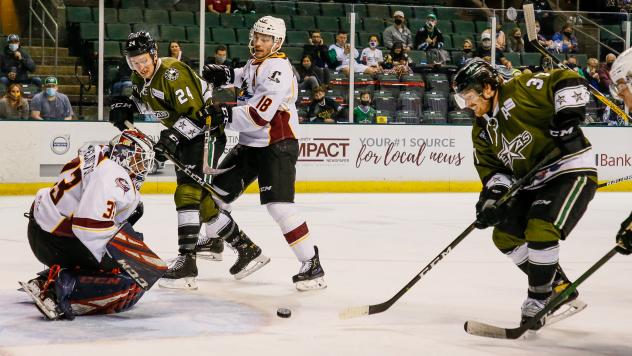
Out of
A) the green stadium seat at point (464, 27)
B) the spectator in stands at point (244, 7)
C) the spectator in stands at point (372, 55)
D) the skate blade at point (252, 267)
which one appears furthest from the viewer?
the green stadium seat at point (464, 27)

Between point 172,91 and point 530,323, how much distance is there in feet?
7.08

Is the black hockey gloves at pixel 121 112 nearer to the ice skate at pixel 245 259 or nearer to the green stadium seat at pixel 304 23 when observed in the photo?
the ice skate at pixel 245 259

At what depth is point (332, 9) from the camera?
33.9ft

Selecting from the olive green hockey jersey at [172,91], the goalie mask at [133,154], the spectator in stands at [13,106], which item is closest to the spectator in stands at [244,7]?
the spectator in stands at [13,106]

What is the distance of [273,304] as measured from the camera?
170 inches

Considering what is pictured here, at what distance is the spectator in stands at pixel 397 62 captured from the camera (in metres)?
10.6

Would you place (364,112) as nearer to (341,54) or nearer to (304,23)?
(341,54)

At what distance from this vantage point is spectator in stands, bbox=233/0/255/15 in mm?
10539

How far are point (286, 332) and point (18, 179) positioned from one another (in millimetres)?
6072

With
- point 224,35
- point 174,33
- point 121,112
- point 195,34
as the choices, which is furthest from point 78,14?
point 121,112

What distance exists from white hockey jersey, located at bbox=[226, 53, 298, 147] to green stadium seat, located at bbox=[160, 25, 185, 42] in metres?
4.94

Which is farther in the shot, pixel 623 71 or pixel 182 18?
pixel 182 18

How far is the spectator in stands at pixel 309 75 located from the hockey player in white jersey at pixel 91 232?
635 cm

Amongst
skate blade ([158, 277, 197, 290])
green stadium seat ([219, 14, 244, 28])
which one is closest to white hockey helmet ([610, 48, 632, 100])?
skate blade ([158, 277, 197, 290])
